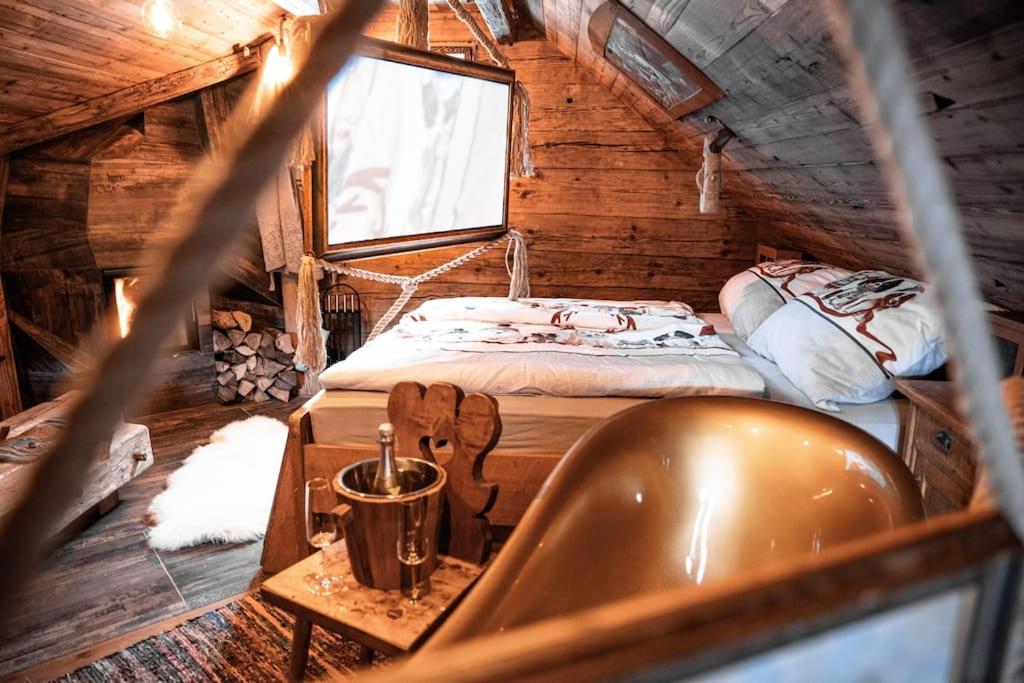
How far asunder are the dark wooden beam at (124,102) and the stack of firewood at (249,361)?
138 centimetres

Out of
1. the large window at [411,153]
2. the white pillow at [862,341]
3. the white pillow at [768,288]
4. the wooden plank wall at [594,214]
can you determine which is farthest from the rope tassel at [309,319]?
the wooden plank wall at [594,214]

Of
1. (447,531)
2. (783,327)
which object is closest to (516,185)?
(783,327)

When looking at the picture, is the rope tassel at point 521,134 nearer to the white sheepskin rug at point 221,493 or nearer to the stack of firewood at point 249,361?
the white sheepskin rug at point 221,493

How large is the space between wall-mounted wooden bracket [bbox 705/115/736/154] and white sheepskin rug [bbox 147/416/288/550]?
2.37 meters

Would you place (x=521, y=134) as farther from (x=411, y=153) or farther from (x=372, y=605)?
(x=372, y=605)

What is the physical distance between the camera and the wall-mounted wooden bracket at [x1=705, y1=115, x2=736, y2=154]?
8.43ft

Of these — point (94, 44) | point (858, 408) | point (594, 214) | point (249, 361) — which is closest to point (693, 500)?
point (858, 408)

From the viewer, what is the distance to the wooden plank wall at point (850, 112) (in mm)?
1048

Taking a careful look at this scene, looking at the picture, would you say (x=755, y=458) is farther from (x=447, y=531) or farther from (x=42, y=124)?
(x=42, y=124)

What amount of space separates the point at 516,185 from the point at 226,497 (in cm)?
284

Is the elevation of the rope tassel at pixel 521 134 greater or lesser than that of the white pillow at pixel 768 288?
greater

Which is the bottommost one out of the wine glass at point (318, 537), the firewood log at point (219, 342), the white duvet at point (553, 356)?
the firewood log at point (219, 342)

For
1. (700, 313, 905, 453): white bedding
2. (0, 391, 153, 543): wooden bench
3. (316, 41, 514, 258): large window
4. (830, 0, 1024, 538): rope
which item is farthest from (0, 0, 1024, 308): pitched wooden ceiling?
(0, 391, 153, 543): wooden bench

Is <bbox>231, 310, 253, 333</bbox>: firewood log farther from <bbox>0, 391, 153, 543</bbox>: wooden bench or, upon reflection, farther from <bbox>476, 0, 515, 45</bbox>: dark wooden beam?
<bbox>476, 0, 515, 45</bbox>: dark wooden beam
